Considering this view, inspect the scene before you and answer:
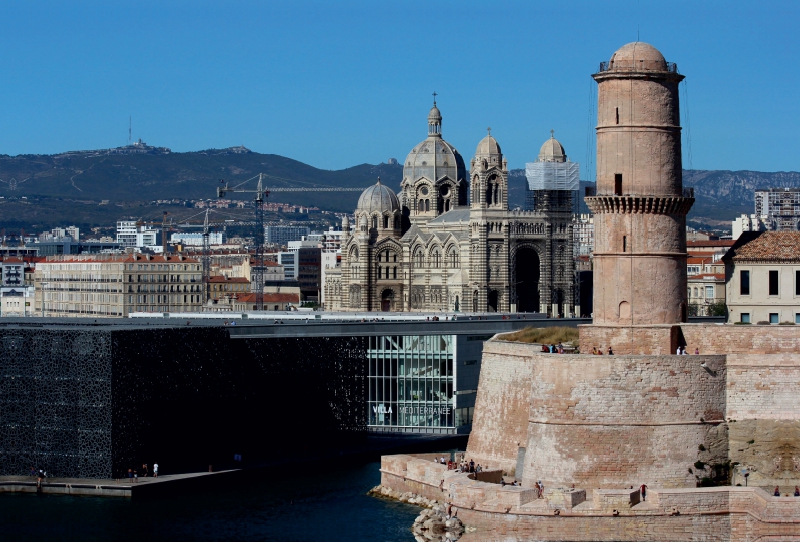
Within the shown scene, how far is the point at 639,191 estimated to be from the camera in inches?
1982

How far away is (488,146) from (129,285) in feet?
105

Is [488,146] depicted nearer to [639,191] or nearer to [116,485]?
[116,485]

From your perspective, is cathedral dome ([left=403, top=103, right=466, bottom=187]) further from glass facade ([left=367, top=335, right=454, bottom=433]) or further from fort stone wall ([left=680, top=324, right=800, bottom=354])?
fort stone wall ([left=680, top=324, right=800, bottom=354])

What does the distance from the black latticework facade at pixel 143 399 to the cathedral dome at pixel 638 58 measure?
19.1 metres

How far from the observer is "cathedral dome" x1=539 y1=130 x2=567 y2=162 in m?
116

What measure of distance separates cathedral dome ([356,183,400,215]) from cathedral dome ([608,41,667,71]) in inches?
2932

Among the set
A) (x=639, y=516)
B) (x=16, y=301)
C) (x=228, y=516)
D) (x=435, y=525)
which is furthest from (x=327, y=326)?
(x=16, y=301)

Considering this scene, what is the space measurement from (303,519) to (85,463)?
364 inches

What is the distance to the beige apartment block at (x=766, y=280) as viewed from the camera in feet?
180

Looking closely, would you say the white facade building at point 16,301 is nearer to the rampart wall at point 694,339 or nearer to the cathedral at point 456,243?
the cathedral at point 456,243

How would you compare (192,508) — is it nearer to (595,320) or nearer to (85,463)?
(85,463)

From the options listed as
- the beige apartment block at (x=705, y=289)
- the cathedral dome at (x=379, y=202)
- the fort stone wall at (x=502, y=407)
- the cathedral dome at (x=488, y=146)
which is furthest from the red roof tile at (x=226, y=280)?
the fort stone wall at (x=502, y=407)

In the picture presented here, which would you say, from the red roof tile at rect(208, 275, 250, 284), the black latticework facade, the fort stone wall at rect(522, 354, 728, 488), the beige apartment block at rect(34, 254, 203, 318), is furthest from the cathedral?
the fort stone wall at rect(522, 354, 728, 488)

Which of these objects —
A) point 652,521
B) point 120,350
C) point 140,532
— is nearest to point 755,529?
point 652,521
